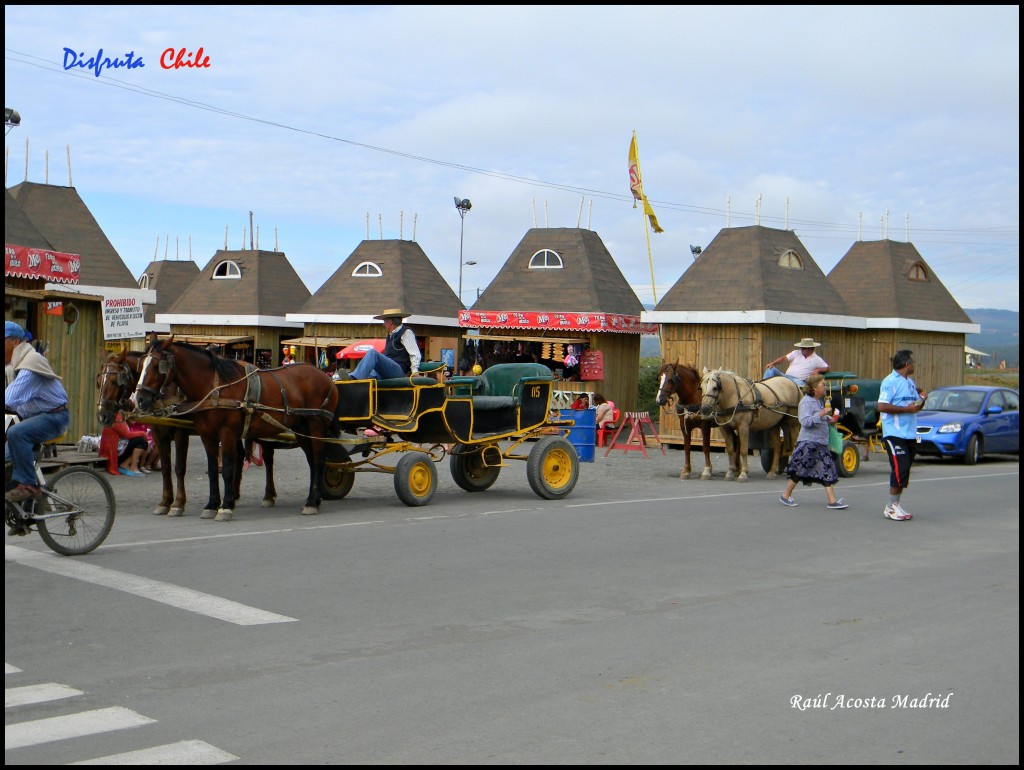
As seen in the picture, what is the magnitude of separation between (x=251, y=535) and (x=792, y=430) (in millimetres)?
11134

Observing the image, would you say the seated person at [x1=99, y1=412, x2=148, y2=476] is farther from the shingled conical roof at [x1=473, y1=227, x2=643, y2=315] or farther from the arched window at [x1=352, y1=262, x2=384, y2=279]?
the arched window at [x1=352, y1=262, x2=384, y2=279]

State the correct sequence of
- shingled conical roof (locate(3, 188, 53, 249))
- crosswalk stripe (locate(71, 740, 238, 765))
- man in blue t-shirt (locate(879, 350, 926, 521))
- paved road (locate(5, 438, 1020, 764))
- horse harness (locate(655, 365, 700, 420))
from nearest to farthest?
crosswalk stripe (locate(71, 740, 238, 765))
paved road (locate(5, 438, 1020, 764))
man in blue t-shirt (locate(879, 350, 926, 521))
horse harness (locate(655, 365, 700, 420))
shingled conical roof (locate(3, 188, 53, 249))

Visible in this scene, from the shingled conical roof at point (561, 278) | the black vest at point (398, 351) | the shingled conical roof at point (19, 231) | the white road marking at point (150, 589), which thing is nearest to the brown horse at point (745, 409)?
the black vest at point (398, 351)

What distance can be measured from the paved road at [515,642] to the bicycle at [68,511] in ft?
0.74

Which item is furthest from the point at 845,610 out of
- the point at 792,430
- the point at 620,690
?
the point at 792,430

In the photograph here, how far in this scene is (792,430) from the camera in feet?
63.4

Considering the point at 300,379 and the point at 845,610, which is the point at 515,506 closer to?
the point at 300,379

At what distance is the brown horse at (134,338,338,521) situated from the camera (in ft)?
40.8

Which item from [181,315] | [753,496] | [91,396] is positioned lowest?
[753,496]

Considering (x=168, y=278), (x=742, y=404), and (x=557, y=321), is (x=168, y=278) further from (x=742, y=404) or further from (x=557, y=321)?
(x=742, y=404)

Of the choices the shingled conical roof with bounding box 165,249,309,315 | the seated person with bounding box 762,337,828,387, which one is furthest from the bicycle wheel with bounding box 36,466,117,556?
the shingled conical roof with bounding box 165,249,309,315

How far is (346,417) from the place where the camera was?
45.5ft

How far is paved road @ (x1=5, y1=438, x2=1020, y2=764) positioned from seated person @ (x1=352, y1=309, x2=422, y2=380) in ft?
7.05

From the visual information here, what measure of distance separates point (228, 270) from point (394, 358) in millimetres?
31679
